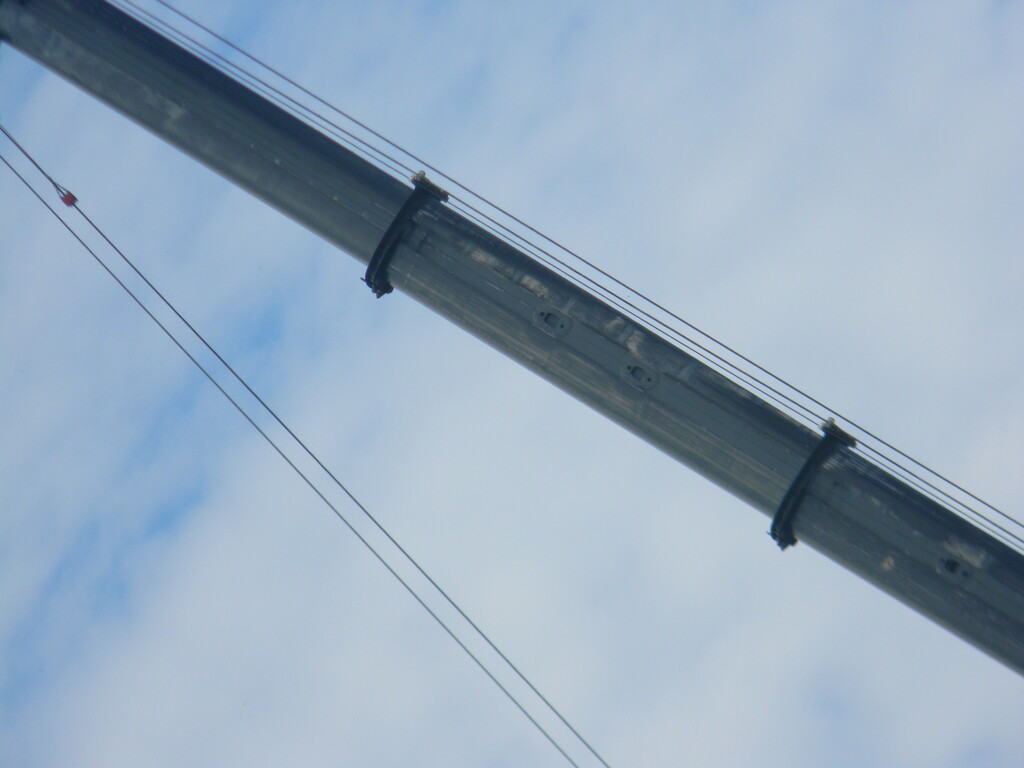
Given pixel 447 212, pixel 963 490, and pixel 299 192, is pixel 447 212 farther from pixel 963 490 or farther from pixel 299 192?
pixel 963 490

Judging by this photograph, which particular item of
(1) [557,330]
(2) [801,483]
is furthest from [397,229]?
(2) [801,483]

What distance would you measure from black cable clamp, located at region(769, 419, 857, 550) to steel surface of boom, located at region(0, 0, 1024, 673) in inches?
0.7

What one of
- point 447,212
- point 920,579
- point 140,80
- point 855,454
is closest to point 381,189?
point 447,212

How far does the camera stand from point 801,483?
8836 mm

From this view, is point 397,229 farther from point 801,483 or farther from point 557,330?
point 801,483

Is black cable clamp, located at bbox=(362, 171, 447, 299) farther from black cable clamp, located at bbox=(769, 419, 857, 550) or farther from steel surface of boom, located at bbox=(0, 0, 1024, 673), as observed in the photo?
black cable clamp, located at bbox=(769, 419, 857, 550)

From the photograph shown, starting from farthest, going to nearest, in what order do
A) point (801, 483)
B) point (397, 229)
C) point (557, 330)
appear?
point (397, 229)
point (557, 330)
point (801, 483)

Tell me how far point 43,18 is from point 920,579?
11536mm

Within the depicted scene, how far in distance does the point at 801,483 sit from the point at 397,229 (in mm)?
4976

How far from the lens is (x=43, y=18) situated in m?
11.1

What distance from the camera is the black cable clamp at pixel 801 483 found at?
29.0 ft

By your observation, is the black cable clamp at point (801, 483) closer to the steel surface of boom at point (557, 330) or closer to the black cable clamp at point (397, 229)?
the steel surface of boom at point (557, 330)

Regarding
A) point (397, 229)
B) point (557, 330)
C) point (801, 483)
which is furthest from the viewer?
point (397, 229)

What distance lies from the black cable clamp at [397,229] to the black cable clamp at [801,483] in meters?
4.80
